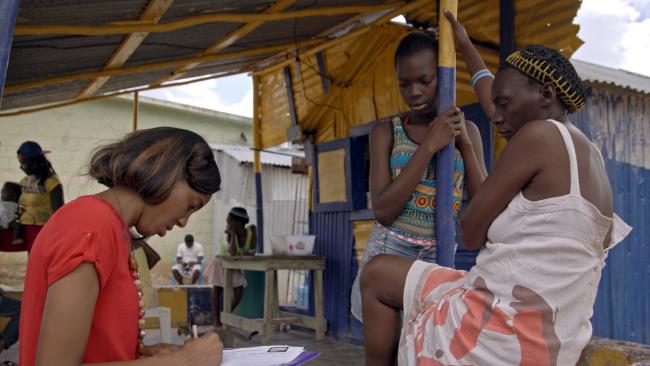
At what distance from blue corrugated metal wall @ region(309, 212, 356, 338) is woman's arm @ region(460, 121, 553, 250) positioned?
5.27 m

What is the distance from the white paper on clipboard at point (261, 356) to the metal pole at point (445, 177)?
2.87 ft

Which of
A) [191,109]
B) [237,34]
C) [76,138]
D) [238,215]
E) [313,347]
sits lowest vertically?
[313,347]

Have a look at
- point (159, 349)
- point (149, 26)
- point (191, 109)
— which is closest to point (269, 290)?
point (149, 26)

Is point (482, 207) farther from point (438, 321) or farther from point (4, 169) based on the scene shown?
point (4, 169)

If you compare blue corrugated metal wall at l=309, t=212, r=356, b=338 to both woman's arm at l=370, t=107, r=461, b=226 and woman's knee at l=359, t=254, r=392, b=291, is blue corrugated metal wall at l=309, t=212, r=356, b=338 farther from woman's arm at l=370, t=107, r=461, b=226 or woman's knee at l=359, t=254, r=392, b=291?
woman's knee at l=359, t=254, r=392, b=291

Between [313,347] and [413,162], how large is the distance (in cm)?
481

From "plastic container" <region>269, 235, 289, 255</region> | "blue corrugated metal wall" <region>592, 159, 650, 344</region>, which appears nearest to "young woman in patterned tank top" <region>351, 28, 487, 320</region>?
"blue corrugated metal wall" <region>592, 159, 650, 344</region>

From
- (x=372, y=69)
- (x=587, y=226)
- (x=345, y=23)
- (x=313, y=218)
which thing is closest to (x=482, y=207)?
(x=587, y=226)

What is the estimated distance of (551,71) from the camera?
192cm

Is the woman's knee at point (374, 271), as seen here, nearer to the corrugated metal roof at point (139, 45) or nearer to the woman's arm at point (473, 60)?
the woman's arm at point (473, 60)

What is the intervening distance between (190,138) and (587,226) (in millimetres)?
1082

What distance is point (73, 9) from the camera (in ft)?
14.0

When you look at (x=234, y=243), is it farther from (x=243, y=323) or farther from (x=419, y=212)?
(x=419, y=212)

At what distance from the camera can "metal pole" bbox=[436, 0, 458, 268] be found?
2408 mm
